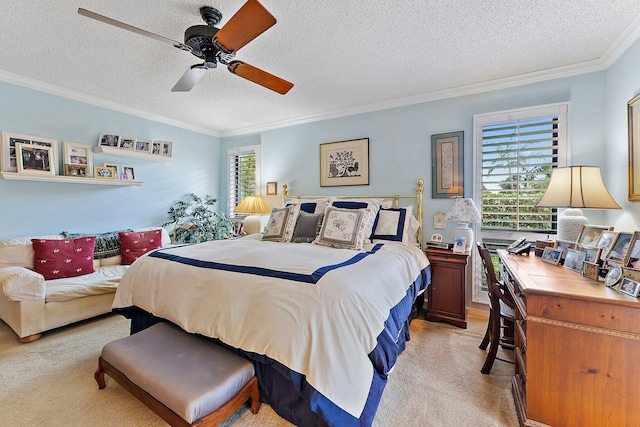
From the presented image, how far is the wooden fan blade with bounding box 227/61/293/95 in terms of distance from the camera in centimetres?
208

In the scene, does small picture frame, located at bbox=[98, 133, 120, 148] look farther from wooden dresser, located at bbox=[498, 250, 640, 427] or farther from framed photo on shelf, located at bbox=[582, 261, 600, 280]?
framed photo on shelf, located at bbox=[582, 261, 600, 280]

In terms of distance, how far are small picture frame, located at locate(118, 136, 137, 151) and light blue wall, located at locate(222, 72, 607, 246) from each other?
1.86 m

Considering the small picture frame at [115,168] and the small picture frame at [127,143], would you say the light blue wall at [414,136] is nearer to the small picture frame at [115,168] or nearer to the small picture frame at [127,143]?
the small picture frame at [127,143]

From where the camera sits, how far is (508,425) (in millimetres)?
1530

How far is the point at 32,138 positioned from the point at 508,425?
16.5 ft

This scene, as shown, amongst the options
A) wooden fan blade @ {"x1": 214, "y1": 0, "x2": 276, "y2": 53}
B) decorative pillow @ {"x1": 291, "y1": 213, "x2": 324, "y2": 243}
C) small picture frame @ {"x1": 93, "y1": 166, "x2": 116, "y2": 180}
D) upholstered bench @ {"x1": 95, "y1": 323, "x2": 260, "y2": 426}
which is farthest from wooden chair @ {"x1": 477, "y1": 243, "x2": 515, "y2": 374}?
small picture frame @ {"x1": 93, "y1": 166, "x2": 116, "y2": 180}

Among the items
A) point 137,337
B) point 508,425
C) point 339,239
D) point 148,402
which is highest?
point 339,239

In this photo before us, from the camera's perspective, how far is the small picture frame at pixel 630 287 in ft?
3.93

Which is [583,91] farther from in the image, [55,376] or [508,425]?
[55,376]

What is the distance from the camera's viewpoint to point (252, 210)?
14.2 ft

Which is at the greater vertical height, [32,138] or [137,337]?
[32,138]

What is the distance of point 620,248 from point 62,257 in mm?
4682

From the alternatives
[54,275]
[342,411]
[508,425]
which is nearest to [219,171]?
[54,275]

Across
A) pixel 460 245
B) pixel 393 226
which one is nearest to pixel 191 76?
pixel 393 226
